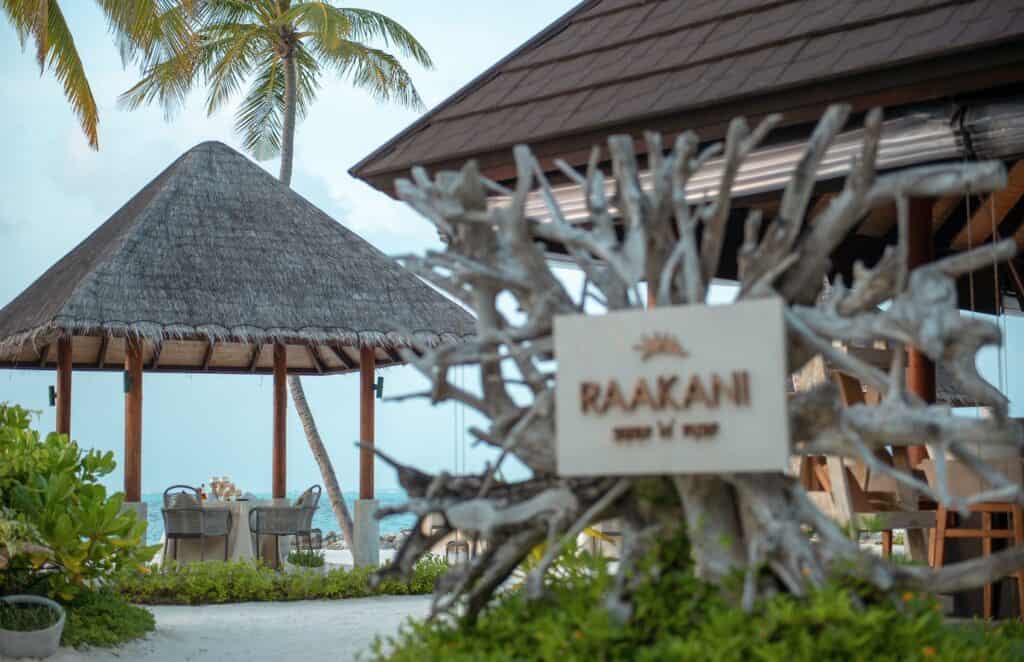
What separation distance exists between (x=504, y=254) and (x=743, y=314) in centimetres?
94

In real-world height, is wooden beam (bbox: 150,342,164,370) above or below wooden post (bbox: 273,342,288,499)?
above

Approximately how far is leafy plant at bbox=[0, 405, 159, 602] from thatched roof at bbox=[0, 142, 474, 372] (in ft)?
10.5

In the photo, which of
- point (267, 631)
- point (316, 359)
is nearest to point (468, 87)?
Answer: point (267, 631)

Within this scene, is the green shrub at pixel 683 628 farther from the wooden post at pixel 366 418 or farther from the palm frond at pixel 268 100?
the palm frond at pixel 268 100

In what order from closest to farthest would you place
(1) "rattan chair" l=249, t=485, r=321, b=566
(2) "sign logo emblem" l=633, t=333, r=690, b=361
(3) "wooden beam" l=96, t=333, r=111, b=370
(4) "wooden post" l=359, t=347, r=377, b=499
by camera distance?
(2) "sign logo emblem" l=633, t=333, r=690, b=361 < (1) "rattan chair" l=249, t=485, r=321, b=566 < (4) "wooden post" l=359, t=347, r=377, b=499 < (3) "wooden beam" l=96, t=333, r=111, b=370

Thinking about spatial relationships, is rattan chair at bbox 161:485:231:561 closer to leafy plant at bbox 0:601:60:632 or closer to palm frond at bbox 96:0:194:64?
leafy plant at bbox 0:601:60:632

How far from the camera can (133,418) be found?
11.1 meters

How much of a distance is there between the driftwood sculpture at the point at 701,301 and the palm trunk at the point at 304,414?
42.7 feet

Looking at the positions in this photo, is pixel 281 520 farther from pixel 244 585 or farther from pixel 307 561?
pixel 244 585

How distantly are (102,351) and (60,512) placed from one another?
803 centimetres

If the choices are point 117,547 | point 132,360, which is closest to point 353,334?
point 132,360

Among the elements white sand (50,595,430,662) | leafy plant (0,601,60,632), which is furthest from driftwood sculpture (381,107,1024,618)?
leafy plant (0,601,60,632)

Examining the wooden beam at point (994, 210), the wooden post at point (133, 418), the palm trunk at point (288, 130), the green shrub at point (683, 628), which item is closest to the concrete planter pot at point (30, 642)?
the green shrub at point (683, 628)

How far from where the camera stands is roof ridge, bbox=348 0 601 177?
22.8 ft
